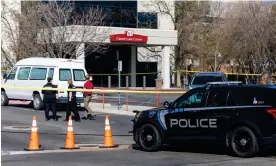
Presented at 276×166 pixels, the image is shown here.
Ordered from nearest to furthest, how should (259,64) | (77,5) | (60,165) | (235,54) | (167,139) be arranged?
(60,165) → (167,139) → (77,5) → (259,64) → (235,54)

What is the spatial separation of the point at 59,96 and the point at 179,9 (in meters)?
33.7

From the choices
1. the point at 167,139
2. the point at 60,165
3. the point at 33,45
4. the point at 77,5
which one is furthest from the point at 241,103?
the point at 77,5

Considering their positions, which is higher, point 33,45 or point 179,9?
point 179,9

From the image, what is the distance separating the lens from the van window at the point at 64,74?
2509 cm

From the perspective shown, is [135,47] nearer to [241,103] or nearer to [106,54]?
[106,54]

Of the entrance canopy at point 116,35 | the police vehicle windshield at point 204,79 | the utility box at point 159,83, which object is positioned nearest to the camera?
the police vehicle windshield at point 204,79

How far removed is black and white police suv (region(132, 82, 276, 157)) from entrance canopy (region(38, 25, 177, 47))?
69.7 ft

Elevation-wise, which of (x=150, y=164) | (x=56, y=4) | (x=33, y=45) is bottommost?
(x=150, y=164)

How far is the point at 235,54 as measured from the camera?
174ft

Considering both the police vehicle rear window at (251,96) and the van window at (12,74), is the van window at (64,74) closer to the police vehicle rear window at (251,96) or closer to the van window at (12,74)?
the van window at (12,74)

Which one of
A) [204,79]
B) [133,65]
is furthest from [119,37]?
[204,79]

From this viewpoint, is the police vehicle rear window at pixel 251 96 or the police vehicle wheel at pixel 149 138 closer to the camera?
the police vehicle rear window at pixel 251 96

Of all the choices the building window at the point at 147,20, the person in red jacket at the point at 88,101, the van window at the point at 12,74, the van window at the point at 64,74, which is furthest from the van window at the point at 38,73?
the building window at the point at 147,20

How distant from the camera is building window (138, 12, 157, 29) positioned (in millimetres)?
54206
